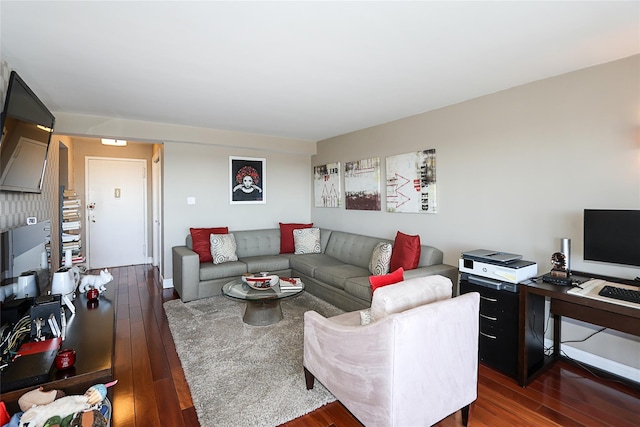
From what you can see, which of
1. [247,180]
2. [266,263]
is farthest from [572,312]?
[247,180]

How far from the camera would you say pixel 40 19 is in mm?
1763

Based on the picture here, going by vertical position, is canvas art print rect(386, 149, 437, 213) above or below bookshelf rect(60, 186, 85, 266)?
above

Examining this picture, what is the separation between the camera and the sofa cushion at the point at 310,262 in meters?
4.13

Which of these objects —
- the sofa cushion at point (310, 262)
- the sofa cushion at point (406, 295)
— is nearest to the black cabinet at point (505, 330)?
the sofa cushion at point (406, 295)

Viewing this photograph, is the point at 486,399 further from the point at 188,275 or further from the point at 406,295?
the point at 188,275

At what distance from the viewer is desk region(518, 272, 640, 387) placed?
1796mm

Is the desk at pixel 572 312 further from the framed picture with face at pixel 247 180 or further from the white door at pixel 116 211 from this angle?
the white door at pixel 116 211

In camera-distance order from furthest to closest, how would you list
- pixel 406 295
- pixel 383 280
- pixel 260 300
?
1. pixel 260 300
2. pixel 383 280
3. pixel 406 295

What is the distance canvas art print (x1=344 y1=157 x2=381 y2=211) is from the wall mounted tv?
11.5 feet

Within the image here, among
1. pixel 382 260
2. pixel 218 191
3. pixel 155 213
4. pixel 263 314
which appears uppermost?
pixel 218 191

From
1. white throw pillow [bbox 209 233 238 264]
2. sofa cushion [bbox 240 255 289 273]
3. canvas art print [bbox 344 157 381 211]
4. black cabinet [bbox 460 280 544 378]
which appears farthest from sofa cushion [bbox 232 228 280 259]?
black cabinet [bbox 460 280 544 378]

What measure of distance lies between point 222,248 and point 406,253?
2.43 m

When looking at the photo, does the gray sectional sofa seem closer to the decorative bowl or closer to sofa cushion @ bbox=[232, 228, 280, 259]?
sofa cushion @ bbox=[232, 228, 280, 259]

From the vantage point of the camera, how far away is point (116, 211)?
5.86 m
